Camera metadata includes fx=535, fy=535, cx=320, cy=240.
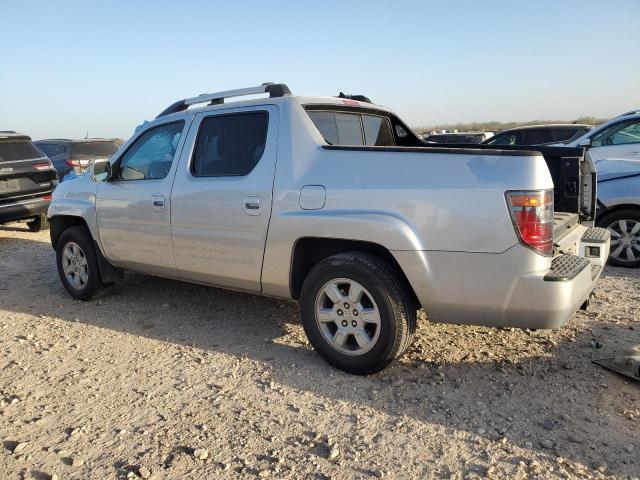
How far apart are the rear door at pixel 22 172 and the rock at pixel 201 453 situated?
726 cm

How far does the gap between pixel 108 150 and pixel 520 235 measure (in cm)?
1231

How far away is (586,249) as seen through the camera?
386 centimetres

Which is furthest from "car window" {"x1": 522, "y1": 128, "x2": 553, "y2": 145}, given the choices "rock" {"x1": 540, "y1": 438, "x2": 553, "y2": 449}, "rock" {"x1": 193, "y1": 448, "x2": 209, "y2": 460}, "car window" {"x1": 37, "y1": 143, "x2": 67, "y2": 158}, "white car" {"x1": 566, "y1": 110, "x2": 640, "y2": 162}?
"rock" {"x1": 193, "y1": 448, "x2": 209, "y2": 460}

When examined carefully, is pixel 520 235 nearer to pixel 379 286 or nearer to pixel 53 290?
pixel 379 286

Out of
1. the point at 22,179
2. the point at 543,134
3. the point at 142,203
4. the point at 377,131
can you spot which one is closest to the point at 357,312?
the point at 377,131

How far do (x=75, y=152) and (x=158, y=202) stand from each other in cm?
956

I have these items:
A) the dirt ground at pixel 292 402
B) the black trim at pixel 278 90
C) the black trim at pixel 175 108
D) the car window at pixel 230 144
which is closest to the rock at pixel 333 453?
the dirt ground at pixel 292 402

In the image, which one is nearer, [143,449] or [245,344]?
[143,449]

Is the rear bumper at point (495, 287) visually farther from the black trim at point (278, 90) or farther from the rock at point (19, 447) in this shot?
the rock at point (19, 447)

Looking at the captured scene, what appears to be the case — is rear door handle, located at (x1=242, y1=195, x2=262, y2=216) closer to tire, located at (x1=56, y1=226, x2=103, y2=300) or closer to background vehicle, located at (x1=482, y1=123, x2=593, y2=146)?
tire, located at (x1=56, y1=226, x2=103, y2=300)

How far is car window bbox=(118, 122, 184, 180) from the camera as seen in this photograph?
4625 mm

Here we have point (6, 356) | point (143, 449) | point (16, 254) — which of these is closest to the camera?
point (143, 449)

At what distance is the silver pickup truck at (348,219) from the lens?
3057mm

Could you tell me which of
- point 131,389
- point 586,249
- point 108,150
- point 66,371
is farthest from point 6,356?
point 108,150
